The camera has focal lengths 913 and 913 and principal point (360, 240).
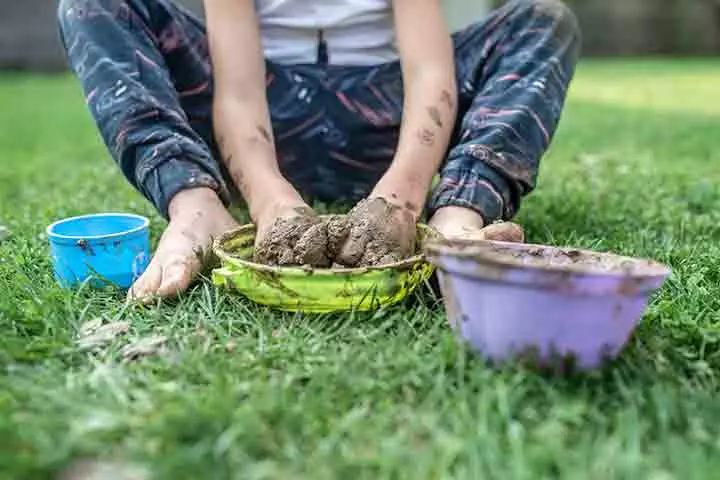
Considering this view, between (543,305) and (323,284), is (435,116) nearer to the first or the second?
(323,284)

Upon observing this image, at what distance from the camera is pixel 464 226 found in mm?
1503

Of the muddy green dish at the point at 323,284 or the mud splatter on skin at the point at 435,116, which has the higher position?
the mud splatter on skin at the point at 435,116

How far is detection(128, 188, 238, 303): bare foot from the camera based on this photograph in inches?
53.9

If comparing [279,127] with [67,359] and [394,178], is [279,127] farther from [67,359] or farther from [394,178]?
[67,359]

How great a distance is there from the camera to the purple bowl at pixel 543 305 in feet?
3.31

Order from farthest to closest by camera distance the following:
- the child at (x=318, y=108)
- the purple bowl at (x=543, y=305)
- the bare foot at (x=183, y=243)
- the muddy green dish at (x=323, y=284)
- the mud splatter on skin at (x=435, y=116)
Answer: the mud splatter on skin at (x=435, y=116)
the child at (x=318, y=108)
the bare foot at (x=183, y=243)
the muddy green dish at (x=323, y=284)
the purple bowl at (x=543, y=305)

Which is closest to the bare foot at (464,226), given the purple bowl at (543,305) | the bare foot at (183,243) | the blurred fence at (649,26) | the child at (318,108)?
the child at (318,108)

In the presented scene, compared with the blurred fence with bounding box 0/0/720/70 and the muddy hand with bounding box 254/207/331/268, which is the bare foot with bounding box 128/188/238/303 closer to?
the muddy hand with bounding box 254/207/331/268

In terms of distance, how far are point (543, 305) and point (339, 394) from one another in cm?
25

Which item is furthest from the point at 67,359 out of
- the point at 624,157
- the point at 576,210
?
the point at 624,157

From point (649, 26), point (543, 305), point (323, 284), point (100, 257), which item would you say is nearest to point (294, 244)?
point (323, 284)

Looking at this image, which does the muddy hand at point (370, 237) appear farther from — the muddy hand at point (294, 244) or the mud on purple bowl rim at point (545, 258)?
the mud on purple bowl rim at point (545, 258)

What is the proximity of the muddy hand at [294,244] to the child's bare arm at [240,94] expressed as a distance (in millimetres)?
230

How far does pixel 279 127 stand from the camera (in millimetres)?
1828
